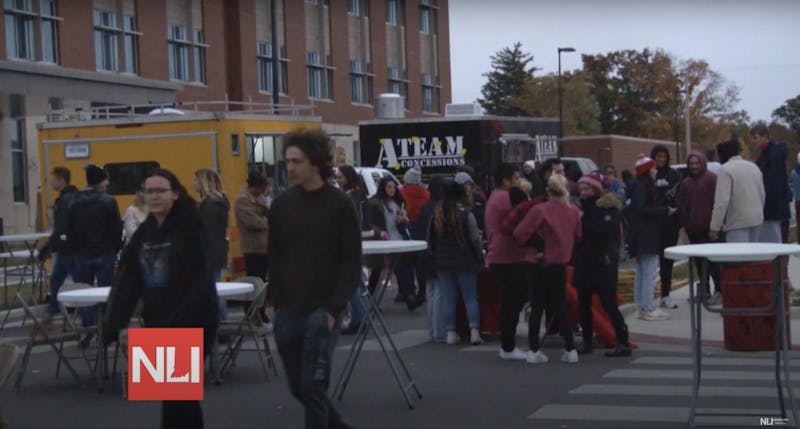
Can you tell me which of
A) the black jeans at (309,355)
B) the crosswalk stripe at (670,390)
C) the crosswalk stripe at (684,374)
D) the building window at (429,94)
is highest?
the building window at (429,94)

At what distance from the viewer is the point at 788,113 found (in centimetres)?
11619

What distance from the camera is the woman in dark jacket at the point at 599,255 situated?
12.0 metres

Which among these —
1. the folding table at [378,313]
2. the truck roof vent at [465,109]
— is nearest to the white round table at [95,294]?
the folding table at [378,313]

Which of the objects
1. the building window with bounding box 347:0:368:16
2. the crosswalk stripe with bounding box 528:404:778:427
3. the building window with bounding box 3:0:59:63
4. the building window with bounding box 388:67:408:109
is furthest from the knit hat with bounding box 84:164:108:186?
the building window with bounding box 388:67:408:109

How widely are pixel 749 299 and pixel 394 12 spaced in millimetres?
45711

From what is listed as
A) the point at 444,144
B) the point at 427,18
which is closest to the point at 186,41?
the point at 427,18

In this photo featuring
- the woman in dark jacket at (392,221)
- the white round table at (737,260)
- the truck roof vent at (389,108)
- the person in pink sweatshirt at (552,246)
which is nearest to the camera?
the white round table at (737,260)

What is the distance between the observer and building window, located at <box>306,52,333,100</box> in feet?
168

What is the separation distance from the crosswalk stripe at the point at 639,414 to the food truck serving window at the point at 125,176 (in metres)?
11.5

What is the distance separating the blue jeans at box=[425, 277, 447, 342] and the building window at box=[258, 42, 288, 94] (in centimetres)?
3552

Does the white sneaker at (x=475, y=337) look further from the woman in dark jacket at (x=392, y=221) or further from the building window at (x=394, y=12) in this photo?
the building window at (x=394, y=12)

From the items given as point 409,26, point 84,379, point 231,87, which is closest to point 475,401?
point 84,379

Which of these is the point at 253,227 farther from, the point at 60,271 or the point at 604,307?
the point at 604,307

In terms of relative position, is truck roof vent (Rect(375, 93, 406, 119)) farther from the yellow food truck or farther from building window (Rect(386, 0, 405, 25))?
building window (Rect(386, 0, 405, 25))
